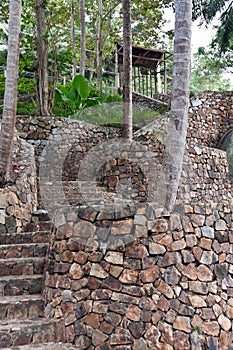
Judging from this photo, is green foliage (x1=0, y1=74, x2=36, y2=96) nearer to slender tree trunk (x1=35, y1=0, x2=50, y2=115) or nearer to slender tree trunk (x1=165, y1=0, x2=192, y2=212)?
slender tree trunk (x1=35, y1=0, x2=50, y2=115)

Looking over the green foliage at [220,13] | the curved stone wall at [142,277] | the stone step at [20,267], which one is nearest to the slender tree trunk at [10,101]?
the stone step at [20,267]

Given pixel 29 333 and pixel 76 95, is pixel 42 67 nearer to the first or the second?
pixel 76 95

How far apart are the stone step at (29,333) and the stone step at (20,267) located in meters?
0.78

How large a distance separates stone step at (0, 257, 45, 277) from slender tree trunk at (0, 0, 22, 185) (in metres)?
1.57

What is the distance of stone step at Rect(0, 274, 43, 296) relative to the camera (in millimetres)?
3910

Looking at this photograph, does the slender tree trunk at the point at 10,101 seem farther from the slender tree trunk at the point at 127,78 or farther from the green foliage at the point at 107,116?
the green foliage at the point at 107,116

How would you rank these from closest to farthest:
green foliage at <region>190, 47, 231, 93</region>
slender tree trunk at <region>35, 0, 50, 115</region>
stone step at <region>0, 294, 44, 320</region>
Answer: stone step at <region>0, 294, 44, 320</region> < slender tree trunk at <region>35, 0, 50, 115</region> < green foliage at <region>190, 47, 231, 93</region>

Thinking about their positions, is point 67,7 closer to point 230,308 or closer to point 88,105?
point 88,105

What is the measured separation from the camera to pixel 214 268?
359 centimetres

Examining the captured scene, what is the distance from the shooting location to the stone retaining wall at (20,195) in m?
5.21

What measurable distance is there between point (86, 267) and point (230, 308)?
56.6 inches

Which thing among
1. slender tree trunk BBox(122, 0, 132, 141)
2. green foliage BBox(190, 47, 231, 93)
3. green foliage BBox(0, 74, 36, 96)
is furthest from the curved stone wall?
green foliage BBox(190, 47, 231, 93)

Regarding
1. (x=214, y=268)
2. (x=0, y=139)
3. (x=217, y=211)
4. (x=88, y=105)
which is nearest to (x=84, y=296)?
(x=214, y=268)

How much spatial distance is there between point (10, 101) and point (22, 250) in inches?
94.0
